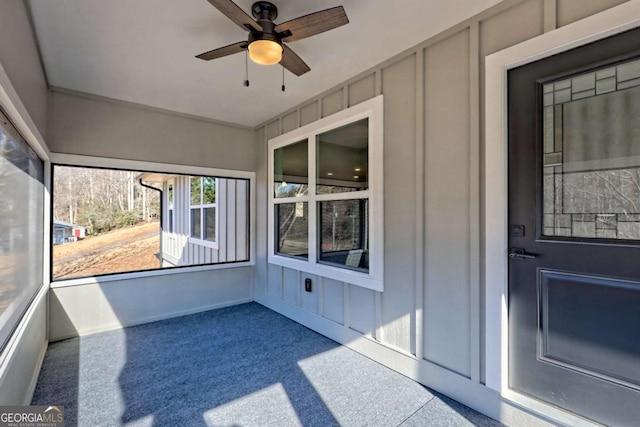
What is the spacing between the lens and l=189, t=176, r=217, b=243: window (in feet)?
20.8

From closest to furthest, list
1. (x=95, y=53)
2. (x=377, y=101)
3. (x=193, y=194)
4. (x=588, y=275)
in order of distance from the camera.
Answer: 1. (x=588, y=275)
2. (x=95, y=53)
3. (x=377, y=101)
4. (x=193, y=194)

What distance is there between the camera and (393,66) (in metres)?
2.63

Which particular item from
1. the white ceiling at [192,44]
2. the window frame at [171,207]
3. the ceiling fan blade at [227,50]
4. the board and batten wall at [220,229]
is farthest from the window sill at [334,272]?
the window frame at [171,207]

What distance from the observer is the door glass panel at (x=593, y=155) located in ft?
5.12

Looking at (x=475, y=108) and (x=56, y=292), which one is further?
(x=56, y=292)

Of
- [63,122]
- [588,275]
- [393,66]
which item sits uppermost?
[393,66]

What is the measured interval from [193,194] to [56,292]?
3975 mm

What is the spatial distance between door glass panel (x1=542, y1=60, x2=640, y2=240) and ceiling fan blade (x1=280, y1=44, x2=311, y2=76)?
164 centimetres

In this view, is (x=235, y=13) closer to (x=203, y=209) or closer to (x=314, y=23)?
(x=314, y=23)

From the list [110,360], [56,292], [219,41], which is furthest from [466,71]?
[56,292]

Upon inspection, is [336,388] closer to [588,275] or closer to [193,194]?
[588,275]

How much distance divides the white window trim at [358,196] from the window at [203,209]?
2930 mm

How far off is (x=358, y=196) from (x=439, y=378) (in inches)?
66.2

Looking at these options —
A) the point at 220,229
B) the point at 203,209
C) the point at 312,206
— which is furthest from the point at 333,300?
the point at 203,209
